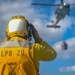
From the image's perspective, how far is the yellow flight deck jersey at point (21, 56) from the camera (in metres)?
5.12

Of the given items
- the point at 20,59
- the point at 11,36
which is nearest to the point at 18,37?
the point at 11,36

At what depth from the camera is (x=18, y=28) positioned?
5.44 meters

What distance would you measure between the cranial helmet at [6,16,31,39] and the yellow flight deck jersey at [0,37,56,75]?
0.32 feet

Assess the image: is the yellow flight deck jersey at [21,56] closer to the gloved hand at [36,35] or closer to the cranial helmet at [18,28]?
the cranial helmet at [18,28]

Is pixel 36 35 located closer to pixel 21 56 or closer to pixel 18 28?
pixel 18 28

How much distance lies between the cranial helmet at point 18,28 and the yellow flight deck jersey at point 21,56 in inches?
3.8

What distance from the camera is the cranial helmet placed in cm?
543

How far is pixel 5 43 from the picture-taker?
5.48 meters

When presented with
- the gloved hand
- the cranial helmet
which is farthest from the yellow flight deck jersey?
the gloved hand

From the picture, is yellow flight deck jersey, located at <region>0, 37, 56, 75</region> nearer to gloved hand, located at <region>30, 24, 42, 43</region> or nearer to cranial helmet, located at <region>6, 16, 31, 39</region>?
cranial helmet, located at <region>6, 16, 31, 39</region>

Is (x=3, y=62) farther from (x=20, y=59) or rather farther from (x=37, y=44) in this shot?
(x=37, y=44)

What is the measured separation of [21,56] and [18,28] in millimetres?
537

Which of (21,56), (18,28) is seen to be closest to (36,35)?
(18,28)

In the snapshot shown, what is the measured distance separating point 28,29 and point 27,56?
554 millimetres
